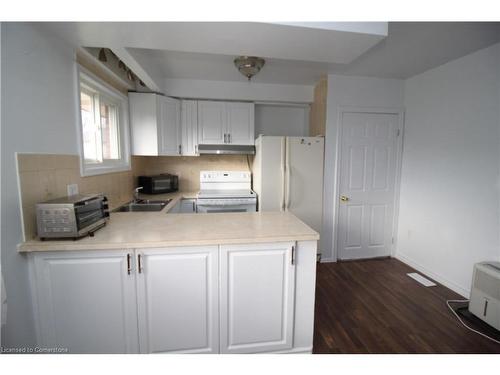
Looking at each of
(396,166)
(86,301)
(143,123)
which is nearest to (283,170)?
(396,166)

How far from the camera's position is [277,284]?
141cm

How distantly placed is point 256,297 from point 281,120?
2794 mm

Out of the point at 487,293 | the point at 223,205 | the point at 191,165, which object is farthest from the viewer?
the point at 191,165

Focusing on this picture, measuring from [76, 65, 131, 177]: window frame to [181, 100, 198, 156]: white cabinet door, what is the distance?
2.24 feet

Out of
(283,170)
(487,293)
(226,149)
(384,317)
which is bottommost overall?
(384,317)

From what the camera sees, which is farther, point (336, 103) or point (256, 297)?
point (336, 103)

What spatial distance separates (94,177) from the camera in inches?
77.0

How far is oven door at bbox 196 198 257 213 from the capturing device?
2838mm

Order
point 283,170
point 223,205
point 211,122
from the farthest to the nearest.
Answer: point 211,122, point 223,205, point 283,170

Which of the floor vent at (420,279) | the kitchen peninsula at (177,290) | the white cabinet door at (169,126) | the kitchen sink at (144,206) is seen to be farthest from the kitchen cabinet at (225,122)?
the floor vent at (420,279)

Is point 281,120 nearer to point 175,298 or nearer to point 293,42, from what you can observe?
point 293,42

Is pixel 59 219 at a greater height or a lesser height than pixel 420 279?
greater

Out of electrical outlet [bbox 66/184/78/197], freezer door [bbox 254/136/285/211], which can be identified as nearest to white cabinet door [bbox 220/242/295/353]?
electrical outlet [bbox 66/184/78/197]
